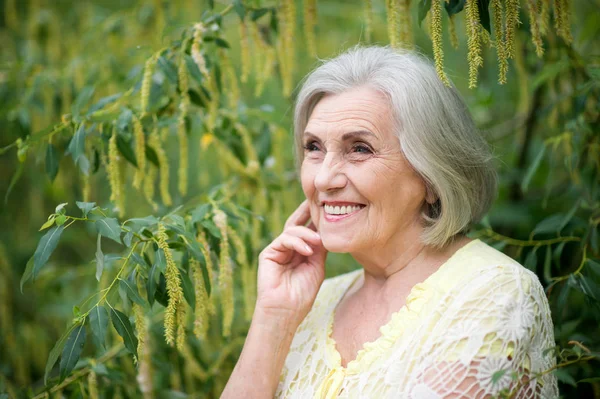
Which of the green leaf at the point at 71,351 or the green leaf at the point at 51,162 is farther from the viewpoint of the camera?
the green leaf at the point at 51,162

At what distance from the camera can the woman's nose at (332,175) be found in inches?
77.2

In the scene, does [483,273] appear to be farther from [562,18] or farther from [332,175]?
[562,18]

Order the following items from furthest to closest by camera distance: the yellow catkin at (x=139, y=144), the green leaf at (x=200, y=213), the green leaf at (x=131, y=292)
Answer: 1. the yellow catkin at (x=139, y=144)
2. the green leaf at (x=200, y=213)
3. the green leaf at (x=131, y=292)

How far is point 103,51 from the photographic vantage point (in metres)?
3.21

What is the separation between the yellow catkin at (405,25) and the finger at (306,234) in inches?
28.1

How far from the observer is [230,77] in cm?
248

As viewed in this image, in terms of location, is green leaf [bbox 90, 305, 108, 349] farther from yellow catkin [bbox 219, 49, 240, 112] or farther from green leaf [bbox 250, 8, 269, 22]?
green leaf [bbox 250, 8, 269, 22]

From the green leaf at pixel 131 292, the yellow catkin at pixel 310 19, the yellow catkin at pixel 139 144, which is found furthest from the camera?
the yellow catkin at pixel 310 19

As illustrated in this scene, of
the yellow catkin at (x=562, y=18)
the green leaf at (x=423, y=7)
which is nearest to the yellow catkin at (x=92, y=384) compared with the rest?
the green leaf at (x=423, y=7)

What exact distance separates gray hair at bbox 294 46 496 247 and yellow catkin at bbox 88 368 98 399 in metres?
1.24

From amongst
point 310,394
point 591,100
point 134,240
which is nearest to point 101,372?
point 134,240

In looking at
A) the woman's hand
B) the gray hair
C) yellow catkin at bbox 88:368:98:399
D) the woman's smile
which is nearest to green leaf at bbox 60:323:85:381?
yellow catkin at bbox 88:368:98:399

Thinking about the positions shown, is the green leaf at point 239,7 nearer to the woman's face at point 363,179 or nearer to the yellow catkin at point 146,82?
the yellow catkin at point 146,82

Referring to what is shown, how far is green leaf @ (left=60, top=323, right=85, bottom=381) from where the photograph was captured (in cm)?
170
